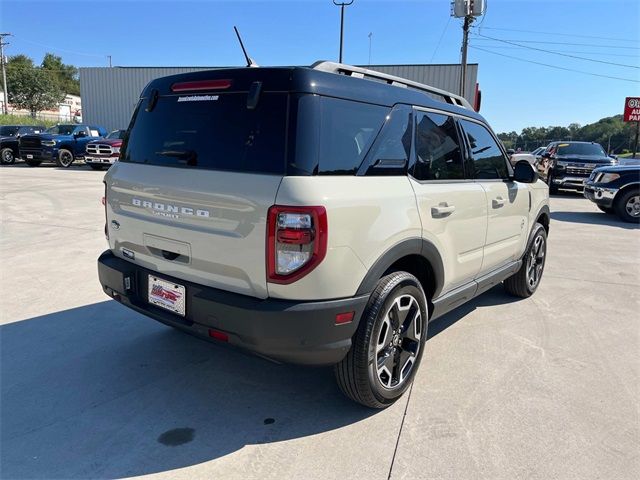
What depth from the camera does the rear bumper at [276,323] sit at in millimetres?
2395

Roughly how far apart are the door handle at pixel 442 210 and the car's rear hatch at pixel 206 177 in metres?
1.19

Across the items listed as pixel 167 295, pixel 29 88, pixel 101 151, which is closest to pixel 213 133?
pixel 167 295

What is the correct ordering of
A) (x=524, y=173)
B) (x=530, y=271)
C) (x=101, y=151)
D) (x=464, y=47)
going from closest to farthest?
1. (x=524, y=173)
2. (x=530, y=271)
3. (x=101, y=151)
4. (x=464, y=47)

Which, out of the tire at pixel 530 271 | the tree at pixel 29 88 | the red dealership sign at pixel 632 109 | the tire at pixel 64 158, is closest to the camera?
the tire at pixel 530 271

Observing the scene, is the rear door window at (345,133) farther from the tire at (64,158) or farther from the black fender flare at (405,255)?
the tire at (64,158)

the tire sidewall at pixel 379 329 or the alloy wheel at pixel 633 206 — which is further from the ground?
the alloy wheel at pixel 633 206

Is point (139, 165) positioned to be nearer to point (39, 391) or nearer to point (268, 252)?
point (268, 252)

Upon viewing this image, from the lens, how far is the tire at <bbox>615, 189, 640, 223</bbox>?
11.0 m

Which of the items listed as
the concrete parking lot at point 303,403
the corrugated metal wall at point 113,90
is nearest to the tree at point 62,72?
the corrugated metal wall at point 113,90

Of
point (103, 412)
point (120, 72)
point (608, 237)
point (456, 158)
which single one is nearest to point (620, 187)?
point (608, 237)

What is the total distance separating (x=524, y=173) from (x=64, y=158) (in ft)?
72.1

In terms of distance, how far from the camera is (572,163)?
1548 cm

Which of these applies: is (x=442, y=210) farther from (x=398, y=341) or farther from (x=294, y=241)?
(x=294, y=241)

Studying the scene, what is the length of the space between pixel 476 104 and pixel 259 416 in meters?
24.6
